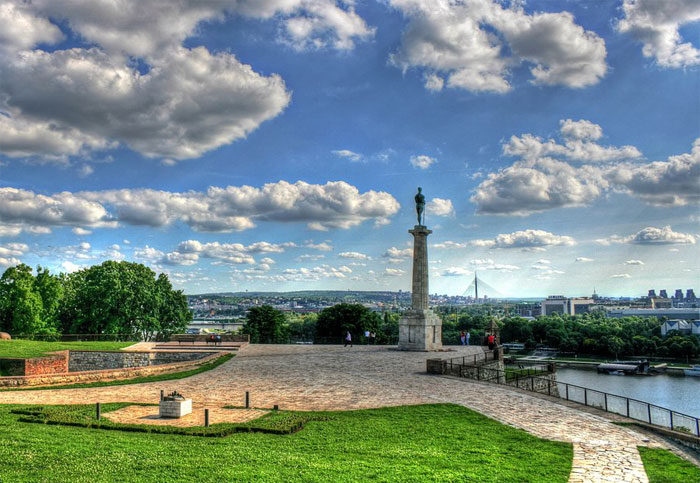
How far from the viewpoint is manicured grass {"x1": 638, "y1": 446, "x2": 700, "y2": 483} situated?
888 centimetres

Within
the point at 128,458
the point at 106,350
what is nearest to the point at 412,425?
the point at 128,458

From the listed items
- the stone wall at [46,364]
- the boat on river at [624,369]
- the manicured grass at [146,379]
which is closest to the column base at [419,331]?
the manicured grass at [146,379]

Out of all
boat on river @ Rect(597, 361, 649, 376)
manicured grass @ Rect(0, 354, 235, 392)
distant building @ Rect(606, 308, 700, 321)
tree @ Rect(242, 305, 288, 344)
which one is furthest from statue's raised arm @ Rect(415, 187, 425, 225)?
distant building @ Rect(606, 308, 700, 321)

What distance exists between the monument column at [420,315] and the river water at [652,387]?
27.7 m

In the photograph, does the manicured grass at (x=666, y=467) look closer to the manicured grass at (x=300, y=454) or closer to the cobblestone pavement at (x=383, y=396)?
the cobblestone pavement at (x=383, y=396)

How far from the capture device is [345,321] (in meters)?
56.2

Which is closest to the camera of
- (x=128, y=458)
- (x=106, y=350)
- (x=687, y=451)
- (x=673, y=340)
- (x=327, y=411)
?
(x=128, y=458)

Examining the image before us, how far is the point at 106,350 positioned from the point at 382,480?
29.0m

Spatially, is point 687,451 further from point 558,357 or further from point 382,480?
point 558,357

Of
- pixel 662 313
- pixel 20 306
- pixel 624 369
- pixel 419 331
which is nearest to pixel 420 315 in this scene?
pixel 419 331

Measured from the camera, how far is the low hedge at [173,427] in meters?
11.3

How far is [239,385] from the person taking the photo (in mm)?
19609

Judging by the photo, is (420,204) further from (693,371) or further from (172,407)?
(693,371)

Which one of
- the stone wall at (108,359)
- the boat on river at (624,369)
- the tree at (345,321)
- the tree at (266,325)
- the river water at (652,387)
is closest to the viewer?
the stone wall at (108,359)
